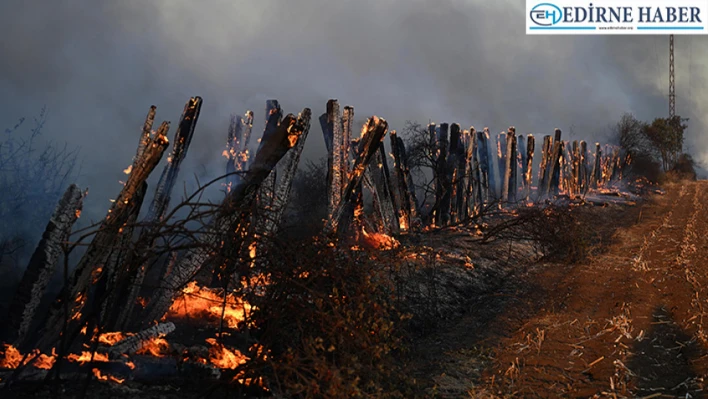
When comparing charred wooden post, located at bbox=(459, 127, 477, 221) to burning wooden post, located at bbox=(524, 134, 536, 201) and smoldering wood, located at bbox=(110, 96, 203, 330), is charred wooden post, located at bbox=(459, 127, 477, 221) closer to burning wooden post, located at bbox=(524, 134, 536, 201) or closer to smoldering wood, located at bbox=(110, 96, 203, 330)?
burning wooden post, located at bbox=(524, 134, 536, 201)

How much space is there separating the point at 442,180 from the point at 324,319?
8.98m

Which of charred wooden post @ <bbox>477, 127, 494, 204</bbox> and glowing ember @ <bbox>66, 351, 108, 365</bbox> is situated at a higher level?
charred wooden post @ <bbox>477, 127, 494, 204</bbox>

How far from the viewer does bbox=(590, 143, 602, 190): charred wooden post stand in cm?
2900

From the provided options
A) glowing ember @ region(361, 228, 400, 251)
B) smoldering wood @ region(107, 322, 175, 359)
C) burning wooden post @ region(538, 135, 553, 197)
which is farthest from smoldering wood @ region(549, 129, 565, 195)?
smoldering wood @ region(107, 322, 175, 359)

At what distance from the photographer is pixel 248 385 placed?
394cm

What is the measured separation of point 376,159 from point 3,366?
6597 mm

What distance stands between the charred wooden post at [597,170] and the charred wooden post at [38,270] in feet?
92.7

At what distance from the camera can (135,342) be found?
4.45 m

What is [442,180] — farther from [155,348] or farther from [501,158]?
[155,348]

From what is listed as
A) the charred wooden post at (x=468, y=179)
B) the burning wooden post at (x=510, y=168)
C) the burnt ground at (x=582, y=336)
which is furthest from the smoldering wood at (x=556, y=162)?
the burnt ground at (x=582, y=336)

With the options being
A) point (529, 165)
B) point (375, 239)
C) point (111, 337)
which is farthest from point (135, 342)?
point (529, 165)

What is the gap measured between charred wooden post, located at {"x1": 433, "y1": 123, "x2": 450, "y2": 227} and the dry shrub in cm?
819

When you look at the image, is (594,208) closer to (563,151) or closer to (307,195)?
(563,151)

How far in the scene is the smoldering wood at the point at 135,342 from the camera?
4257mm
